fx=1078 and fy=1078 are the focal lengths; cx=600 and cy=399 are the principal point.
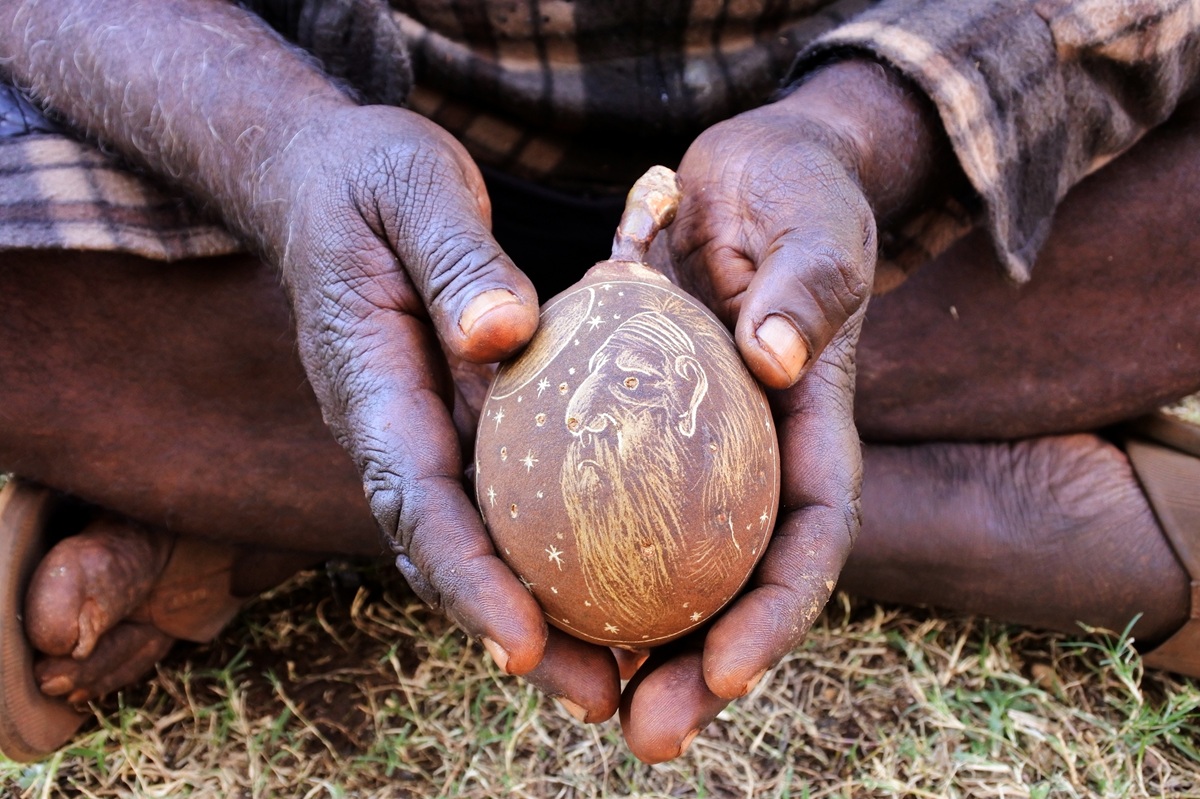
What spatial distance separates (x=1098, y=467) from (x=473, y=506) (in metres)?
1.65

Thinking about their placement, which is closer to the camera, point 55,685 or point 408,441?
point 408,441

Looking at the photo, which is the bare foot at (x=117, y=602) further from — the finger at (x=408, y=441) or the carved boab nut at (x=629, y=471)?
the carved boab nut at (x=629, y=471)

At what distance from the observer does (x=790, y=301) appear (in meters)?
1.57

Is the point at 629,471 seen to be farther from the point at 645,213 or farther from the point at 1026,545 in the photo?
the point at 1026,545

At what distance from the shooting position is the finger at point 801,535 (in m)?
1.55

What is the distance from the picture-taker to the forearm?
199cm

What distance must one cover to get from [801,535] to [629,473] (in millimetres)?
319

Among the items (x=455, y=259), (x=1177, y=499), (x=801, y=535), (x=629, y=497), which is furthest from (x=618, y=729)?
(x=1177, y=499)

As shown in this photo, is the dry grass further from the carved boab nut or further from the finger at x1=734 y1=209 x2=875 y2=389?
the finger at x1=734 y1=209 x2=875 y2=389

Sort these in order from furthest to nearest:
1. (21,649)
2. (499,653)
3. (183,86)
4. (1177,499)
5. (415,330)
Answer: (1177,499)
(21,649)
(183,86)
(415,330)
(499,653)

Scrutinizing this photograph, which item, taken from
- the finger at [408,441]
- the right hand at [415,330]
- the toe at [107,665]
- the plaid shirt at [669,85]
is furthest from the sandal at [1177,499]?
the toe at [107,665]

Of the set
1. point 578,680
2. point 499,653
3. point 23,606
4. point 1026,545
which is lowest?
point 23,606

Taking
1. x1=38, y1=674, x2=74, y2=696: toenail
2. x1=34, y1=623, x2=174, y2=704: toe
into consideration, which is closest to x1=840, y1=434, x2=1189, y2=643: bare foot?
x1=34, y1=623, x2=174, y2=704: toe

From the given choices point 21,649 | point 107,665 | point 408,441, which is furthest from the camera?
point 107,665
